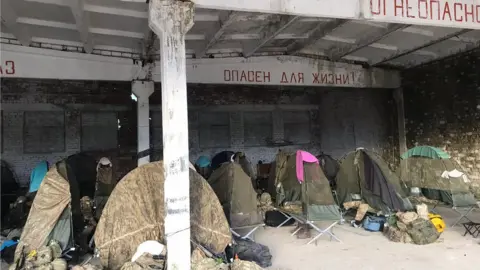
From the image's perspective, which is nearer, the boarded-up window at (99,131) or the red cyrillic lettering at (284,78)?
the red cyrillic lettering at (284,78)

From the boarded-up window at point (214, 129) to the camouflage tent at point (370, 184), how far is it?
5.21 metres

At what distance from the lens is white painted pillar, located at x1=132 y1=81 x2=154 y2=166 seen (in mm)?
7660

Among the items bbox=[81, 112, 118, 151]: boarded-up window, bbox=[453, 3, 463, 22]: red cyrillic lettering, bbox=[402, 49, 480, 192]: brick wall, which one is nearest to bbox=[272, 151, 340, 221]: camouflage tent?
bbox=[453, 3, 463, 22]: red cyrillic lettering

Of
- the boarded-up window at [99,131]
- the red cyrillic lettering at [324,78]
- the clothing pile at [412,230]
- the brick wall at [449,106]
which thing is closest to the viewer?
the clothing pile at [412,230]

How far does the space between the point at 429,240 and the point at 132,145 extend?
7.86m

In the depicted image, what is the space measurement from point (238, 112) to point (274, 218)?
5.37 m

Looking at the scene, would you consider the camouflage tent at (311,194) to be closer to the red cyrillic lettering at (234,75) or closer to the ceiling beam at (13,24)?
the red cyrillic lettering at (234,75)

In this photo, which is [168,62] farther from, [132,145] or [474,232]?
[132,145]

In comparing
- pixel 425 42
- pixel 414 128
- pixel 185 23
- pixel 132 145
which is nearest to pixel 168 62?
pixel 185 23

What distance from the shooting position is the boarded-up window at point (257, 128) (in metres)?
11.6

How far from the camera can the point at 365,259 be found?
466 centimetres

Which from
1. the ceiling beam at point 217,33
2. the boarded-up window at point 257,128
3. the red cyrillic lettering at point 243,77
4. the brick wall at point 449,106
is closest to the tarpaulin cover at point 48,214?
the ceiling beam at point 217,33

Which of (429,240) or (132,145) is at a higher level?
(132,145)

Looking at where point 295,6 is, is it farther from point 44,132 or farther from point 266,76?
point 44,132
